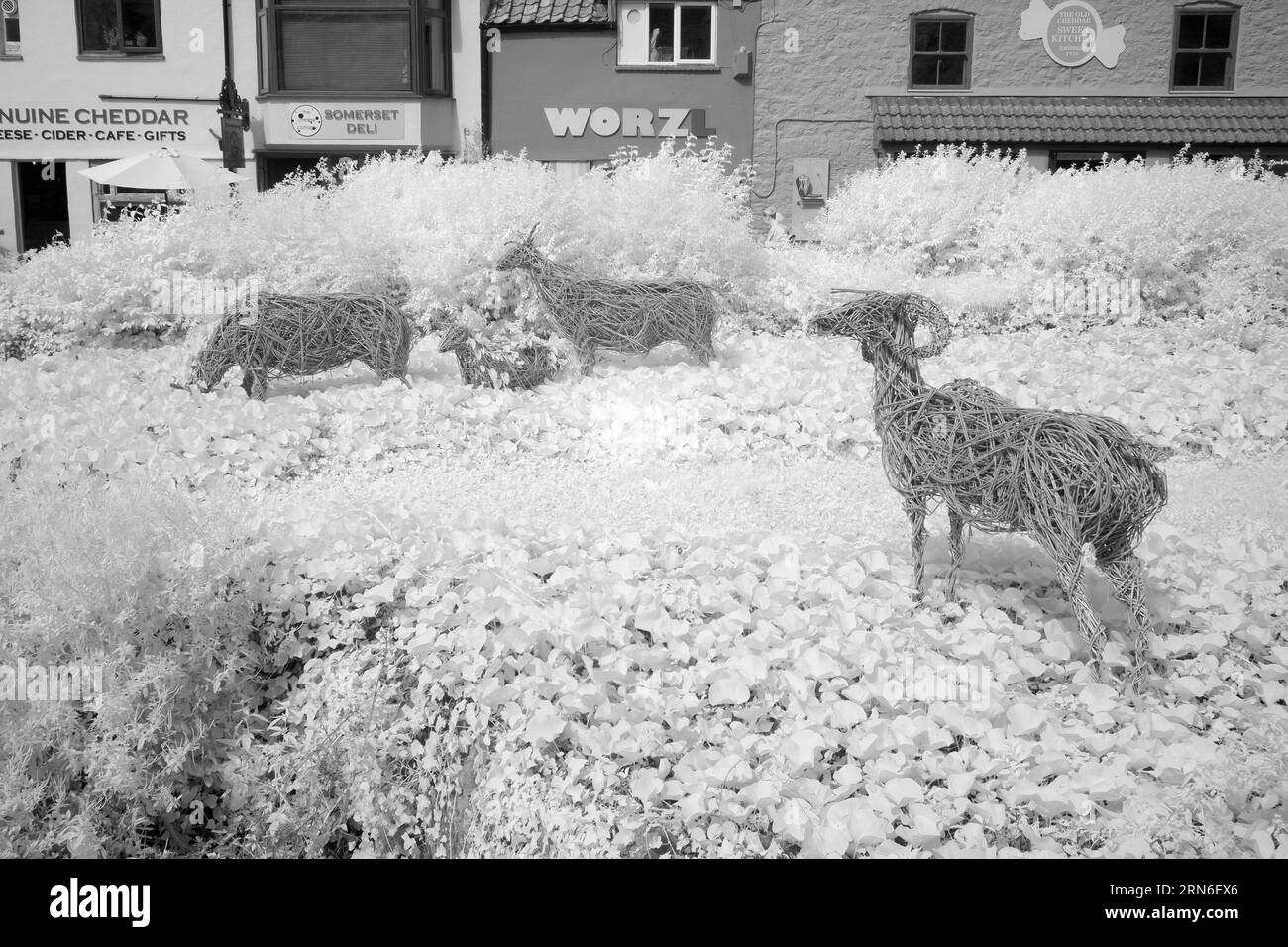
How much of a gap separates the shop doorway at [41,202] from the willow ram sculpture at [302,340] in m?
11.4

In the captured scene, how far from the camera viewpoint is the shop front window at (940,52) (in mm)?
15586

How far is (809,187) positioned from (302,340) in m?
10.9

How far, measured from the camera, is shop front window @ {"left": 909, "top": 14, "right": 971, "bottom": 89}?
15.6 metres

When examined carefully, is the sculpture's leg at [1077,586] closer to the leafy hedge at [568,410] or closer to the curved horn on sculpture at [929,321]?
the curved horn on sculpture at [929,321]

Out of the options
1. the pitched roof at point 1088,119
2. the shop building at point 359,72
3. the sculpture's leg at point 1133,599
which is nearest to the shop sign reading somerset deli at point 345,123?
the shop building at point 359,72

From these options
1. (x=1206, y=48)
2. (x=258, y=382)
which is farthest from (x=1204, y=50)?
(x=258, y=382)

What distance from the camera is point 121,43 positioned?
15930 millimetres

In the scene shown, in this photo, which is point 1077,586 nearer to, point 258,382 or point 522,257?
point 522,257

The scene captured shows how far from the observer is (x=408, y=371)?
7211 mm

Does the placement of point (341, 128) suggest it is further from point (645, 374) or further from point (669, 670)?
point (669, 670)

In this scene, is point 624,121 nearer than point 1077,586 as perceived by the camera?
No

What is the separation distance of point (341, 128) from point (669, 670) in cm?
1457

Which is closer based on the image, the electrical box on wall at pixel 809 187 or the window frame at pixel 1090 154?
the window frame at pixel 1090 154

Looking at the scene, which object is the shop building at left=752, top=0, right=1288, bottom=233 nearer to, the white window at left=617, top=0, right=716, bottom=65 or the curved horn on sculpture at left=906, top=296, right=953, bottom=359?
the white window at left=617, top=0, right=716, bottom=65
